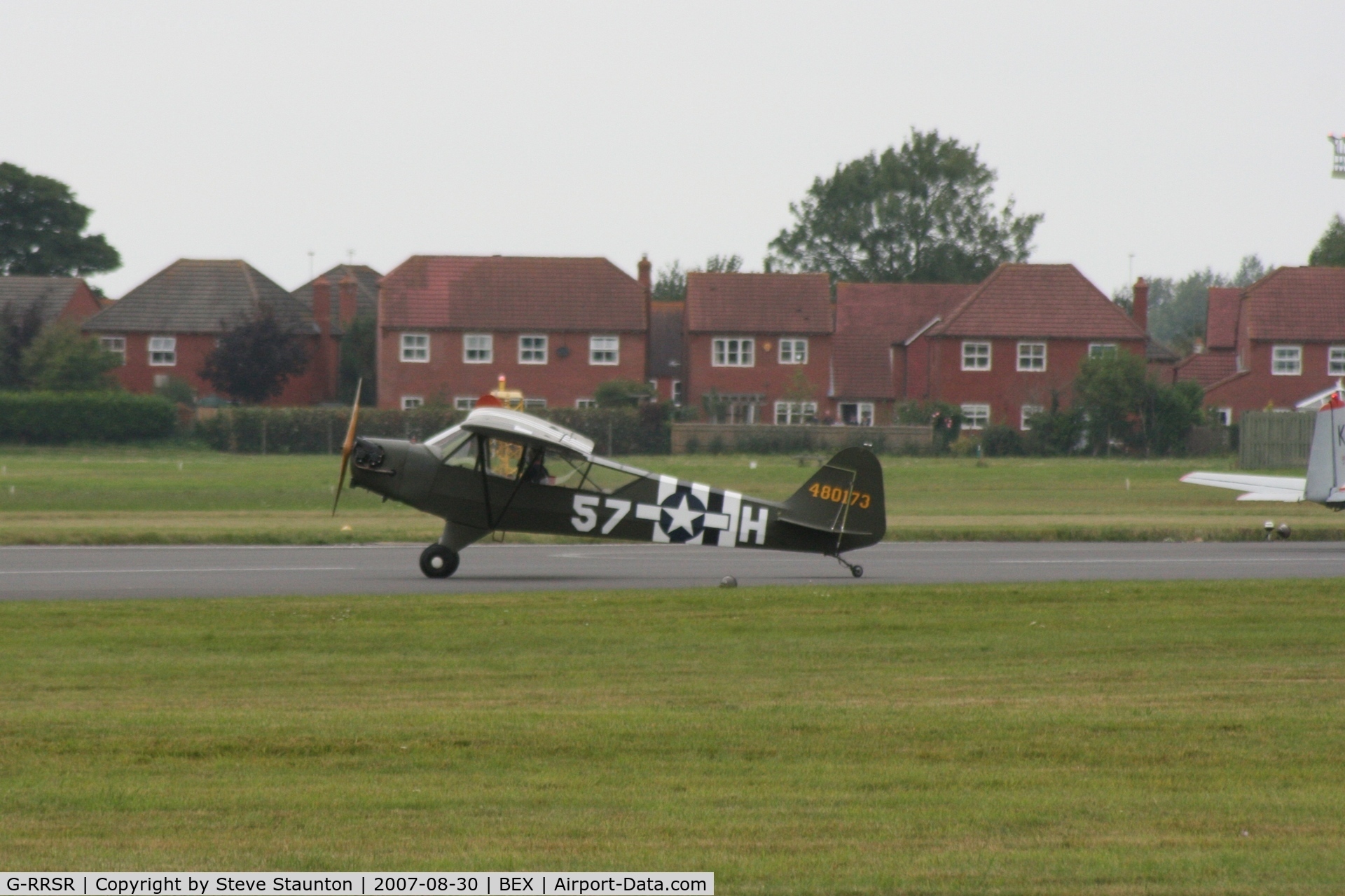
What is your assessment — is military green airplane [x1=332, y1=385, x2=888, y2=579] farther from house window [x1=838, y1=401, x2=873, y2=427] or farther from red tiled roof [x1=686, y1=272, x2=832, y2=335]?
house window [x1=838, y1=401, x2=873, y2=427]

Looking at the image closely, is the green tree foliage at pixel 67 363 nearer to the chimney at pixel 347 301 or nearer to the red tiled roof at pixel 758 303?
the chimney at pixel 347 301

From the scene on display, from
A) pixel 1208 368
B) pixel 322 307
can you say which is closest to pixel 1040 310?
pixel 1208 368

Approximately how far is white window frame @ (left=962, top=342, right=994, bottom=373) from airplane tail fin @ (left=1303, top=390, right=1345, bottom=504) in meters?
44.4

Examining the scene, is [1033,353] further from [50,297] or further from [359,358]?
[50,297]

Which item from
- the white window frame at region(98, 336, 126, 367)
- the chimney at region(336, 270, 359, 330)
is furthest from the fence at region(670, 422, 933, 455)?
the white window frame at region(98, 336, 126, 367)

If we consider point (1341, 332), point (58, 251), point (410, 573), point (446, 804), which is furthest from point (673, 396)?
point (446, 804)

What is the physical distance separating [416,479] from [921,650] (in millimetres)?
8342

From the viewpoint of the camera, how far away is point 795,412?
69.0 m

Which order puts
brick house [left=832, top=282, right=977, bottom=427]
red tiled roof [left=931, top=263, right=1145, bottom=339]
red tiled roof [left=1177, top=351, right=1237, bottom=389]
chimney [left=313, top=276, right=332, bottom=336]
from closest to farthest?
red tiled roof [left=931, top=263, right=1145, bottom=339], brick house [left=832, top=282, right=977, bottom=427], chimney [left=313, top=276, right=332, bottom=336], red tiled roof [left=1177, top=351, right=1237, bottom=389]

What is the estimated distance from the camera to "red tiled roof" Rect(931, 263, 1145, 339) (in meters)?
70.9

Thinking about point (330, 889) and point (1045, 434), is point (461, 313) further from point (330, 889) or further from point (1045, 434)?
point (330, 889)

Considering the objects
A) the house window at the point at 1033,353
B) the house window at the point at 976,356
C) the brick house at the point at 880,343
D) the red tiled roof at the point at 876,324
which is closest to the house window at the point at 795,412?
the brick house at the point at 880,343

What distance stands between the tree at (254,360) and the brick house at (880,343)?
80.0ft

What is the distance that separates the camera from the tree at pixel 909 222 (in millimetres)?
101188
